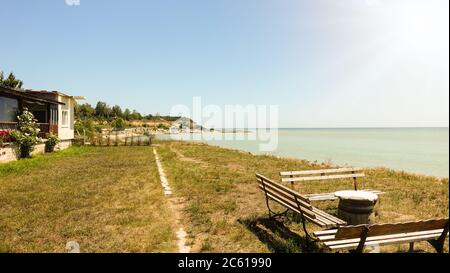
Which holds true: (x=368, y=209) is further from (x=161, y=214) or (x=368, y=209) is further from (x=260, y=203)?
(x=161, y=214)

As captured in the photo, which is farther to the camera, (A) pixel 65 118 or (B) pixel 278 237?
(A) pixel 65 118

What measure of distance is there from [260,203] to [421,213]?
4.09 metres

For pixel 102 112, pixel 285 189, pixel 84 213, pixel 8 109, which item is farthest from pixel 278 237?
pixel 102 112

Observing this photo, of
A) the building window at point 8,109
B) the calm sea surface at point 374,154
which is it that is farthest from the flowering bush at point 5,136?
the calm sea surface at point 374,154

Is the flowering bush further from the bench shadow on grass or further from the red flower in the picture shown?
the bench shadow on grass

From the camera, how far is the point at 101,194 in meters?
10.1

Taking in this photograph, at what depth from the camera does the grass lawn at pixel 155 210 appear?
5.97m

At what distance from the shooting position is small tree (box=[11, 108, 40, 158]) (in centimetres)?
1856

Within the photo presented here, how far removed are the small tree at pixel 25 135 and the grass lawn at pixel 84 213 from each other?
17.1ft

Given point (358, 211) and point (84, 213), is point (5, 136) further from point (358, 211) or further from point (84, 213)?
point (358, 211)

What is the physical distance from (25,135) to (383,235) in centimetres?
2009

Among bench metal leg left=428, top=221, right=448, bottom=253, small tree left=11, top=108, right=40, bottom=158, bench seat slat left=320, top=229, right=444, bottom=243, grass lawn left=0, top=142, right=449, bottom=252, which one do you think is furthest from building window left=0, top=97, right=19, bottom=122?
bench metal leg left=428, top=221, right=448, bottom=253

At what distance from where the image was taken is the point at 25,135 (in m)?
19.1
